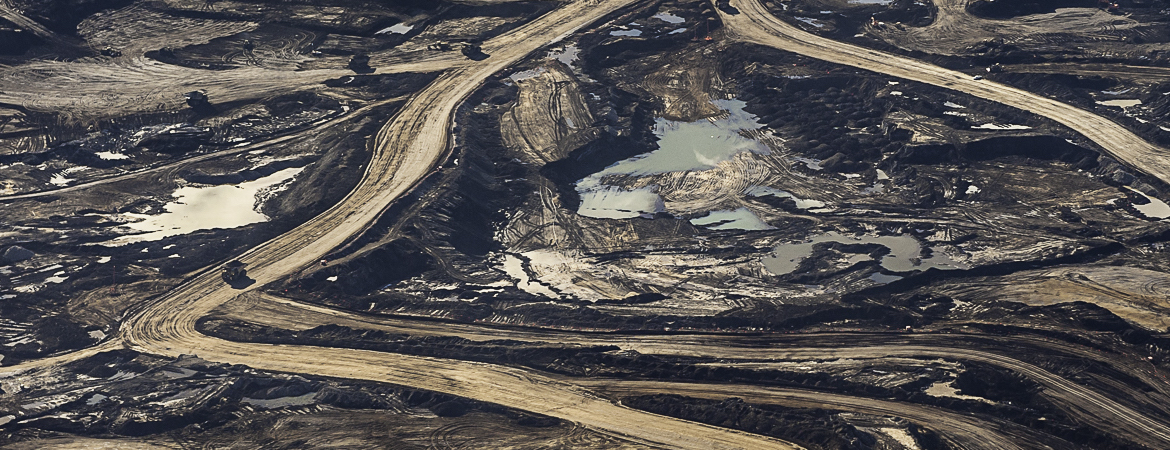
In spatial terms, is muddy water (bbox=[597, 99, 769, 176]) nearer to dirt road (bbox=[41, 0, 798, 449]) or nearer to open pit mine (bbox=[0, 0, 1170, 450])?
open pit mine (bbox=[0, 0, 1170, 450])

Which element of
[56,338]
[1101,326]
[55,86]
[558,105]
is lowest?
[1101,326]

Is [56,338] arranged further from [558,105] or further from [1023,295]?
[1023,295]

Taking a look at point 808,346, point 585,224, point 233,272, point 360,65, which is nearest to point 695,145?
point 585,224

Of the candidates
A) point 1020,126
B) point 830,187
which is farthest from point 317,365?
point 1020,126

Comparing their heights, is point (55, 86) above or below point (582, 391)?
above

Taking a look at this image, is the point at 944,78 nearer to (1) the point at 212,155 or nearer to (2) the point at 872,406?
(2) the point at 872,406

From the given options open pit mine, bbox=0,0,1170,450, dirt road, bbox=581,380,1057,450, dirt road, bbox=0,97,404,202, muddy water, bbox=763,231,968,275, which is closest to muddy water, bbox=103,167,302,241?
open pit mine, bbox=0,0,1170,450
